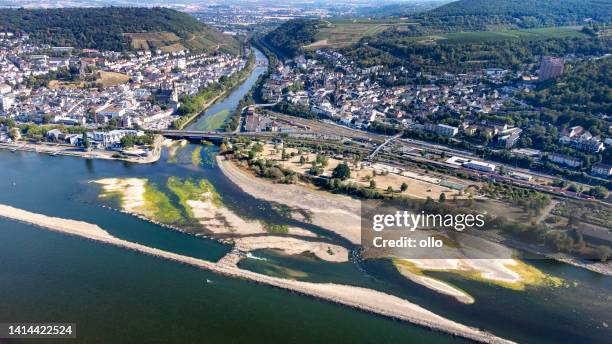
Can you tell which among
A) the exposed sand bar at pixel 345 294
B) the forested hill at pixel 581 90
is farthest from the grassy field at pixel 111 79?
the forested hill at pixel 581 90

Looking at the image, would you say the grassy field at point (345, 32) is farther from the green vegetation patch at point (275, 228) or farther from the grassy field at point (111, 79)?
the green vegetation patch at point (275, 228)

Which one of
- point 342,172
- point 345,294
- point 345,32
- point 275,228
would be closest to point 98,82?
point 342,172

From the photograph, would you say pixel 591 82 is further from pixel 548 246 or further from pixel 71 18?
pixel 71 18

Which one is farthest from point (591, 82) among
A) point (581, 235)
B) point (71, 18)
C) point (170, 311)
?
point (71, 18)

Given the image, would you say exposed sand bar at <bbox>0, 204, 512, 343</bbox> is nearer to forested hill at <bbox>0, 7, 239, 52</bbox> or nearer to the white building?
the white building

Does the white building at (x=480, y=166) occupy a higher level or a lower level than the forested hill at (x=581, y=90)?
lower

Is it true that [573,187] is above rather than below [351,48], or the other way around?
below

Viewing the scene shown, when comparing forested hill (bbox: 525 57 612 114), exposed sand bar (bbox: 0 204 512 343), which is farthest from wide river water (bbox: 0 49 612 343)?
forested hill (bbox: 525 57 612 114)
